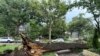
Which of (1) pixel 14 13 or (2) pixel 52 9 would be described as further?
(1) pixel 14 13

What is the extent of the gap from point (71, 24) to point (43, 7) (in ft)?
40.2

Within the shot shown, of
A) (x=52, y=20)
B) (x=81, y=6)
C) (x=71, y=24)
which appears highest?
(x=81, y=6)

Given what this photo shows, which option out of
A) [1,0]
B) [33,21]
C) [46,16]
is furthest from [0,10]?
[46,16]

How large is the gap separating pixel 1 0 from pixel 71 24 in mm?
10001

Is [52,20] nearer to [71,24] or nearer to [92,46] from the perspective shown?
[92,46]

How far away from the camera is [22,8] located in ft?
96.1

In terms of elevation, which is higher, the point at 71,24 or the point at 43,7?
the point at 43,7

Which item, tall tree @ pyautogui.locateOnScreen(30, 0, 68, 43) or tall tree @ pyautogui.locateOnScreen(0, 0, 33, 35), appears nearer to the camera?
tall tree @ pyautogui.locateOnScreen(30, 0, 68, 43)

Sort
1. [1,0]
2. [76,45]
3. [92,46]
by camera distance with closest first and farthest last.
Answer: [92,46] < [76,45] < [1,0]

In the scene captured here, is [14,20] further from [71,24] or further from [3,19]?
[71,24]

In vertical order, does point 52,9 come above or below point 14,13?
above

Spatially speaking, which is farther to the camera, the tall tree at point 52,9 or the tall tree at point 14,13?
the tall tree at point 14,13

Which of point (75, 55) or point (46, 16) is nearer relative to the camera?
point (75, 55)

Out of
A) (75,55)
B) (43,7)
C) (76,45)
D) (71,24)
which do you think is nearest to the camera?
(75,55)
